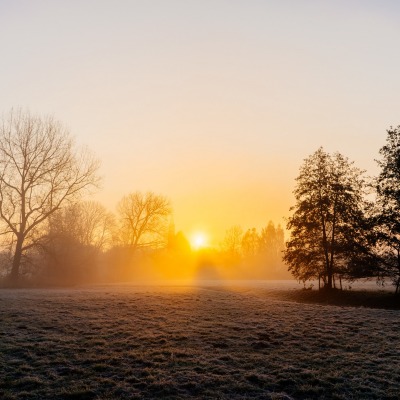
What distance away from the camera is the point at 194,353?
12.8 meters

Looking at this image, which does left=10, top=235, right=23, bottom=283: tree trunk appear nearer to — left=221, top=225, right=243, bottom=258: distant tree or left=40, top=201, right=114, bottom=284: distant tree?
left=40, top=201, right=114, bottom=284: distant tree

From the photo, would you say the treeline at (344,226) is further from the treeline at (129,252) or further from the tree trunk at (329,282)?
the treeline at (129,252)

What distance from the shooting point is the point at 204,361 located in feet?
38.8

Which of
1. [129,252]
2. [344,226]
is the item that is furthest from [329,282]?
[129,252]

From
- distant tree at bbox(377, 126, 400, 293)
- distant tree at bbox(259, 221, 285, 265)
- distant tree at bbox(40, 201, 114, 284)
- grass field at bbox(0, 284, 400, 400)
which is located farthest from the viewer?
distant tree at bbox(259, 221, 285, 265)

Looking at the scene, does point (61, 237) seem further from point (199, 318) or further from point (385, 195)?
point (385, 195)

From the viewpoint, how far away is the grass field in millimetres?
9531

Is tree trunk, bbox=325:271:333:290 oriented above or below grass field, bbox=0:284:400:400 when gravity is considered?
above

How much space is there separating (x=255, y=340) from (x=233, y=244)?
116 metres

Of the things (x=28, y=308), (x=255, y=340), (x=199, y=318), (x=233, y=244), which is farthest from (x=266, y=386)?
(x=233, y=244)

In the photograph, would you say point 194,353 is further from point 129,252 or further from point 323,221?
point 129,252

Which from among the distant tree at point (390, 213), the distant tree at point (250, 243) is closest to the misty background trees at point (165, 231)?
the distant tree at point (390, 213)

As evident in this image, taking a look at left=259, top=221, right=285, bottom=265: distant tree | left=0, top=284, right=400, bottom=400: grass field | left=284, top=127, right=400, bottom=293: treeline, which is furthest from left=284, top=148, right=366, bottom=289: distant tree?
left=259, top=221, right=285, bottom=265: distant tree

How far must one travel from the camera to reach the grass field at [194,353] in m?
9.53
